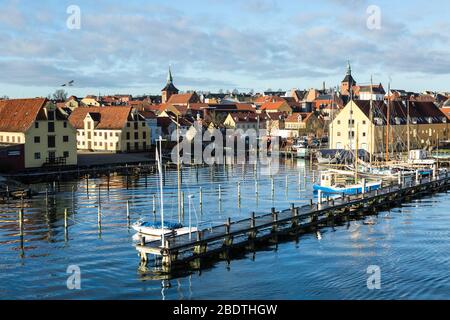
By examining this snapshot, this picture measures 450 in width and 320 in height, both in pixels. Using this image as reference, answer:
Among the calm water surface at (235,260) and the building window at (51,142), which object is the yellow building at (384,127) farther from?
the building window at (51,142)

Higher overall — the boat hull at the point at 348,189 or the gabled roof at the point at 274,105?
the gabled roof at the point at 274,105

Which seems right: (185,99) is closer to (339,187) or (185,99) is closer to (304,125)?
(304,125)

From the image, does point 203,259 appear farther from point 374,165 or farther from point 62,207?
point 374,165

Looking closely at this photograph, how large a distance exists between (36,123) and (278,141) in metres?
54.9

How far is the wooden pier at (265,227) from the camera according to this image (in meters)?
35.8

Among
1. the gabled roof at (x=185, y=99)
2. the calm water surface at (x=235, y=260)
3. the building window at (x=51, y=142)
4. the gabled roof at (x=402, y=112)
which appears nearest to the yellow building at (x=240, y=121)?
the gabled roof at (x=402, y=112)

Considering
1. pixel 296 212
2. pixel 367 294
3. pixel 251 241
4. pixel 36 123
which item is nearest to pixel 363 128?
pixel 36 123

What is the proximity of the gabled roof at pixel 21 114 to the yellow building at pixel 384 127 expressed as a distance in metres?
46.0

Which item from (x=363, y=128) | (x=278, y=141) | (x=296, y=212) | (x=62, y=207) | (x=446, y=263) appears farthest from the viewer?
(x=278, y=141)

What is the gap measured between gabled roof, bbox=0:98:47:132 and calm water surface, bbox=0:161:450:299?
25.7 m

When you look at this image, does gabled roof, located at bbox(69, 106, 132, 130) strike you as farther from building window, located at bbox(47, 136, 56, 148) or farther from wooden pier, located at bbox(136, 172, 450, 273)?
wooden pier, located at bbox(136, 172, 450, 273)

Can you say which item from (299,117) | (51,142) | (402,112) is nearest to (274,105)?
(299,117)

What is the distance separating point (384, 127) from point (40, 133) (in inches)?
2165

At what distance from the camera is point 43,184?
71875mm
